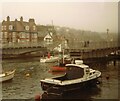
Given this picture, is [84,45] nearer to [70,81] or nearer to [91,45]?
[91,45]

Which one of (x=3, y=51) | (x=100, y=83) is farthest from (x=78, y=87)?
(x=3, y=51)

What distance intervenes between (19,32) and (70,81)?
58.7ft

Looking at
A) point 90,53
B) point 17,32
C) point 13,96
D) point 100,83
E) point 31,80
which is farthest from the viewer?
point 17,32

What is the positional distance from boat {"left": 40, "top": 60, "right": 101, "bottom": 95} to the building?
15615mm

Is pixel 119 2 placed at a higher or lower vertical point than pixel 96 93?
higher

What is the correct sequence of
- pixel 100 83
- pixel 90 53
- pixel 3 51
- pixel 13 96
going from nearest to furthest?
pixel 13 96, pixel 100 83, pixel 90 53, pixel 3 51

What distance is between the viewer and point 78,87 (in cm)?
823

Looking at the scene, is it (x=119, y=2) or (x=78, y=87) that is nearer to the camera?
(x=78, y=87)

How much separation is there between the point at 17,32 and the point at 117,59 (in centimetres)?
1074

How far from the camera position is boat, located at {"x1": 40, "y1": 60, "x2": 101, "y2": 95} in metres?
7.87

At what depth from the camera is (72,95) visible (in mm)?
8000

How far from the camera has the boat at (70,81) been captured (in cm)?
787

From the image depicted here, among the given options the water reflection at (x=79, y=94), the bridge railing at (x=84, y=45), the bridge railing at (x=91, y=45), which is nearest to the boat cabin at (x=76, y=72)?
the water reflection at (x=79, y=94)

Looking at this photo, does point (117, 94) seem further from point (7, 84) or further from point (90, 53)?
point (90, 53)
